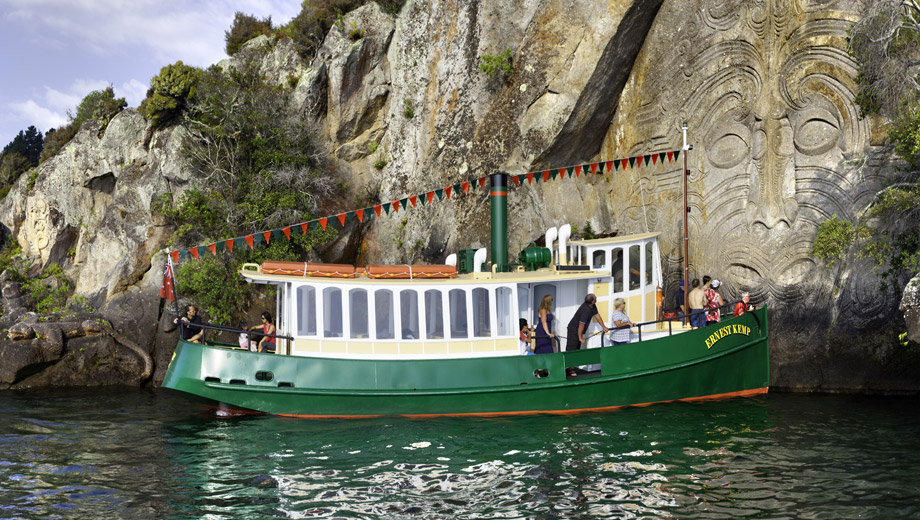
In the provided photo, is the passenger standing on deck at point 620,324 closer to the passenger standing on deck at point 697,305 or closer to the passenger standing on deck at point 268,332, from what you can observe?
the passenger standing on deck at point 697,305

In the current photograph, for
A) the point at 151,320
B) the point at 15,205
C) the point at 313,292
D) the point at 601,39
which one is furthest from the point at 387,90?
the point at 15,205

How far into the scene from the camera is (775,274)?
59.8 feet

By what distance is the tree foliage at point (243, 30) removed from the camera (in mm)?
29516

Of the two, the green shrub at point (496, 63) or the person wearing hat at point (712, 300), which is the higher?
the green shrub at point (496, 63)

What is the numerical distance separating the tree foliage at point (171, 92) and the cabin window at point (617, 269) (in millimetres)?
15236

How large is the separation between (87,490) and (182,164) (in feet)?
49.5

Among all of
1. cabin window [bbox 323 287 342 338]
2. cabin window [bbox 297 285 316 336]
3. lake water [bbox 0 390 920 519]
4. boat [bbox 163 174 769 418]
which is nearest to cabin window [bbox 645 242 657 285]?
boat [bbox 163 174 769 418]

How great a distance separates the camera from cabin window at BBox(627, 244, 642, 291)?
15.2 metres

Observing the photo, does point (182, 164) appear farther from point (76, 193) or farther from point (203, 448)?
point (203, 448)

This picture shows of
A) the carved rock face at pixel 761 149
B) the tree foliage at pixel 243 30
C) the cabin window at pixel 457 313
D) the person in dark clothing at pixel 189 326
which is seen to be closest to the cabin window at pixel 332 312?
the cabin window at pixel 457 313

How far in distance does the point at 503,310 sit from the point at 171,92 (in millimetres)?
15360

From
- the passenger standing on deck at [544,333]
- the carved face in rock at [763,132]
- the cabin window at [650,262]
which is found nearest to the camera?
the passenger standing on deck at [544,333]

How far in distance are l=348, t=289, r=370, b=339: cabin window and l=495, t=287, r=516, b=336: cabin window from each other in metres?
2.45

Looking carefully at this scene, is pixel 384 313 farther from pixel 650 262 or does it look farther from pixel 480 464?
pixel 650 262
